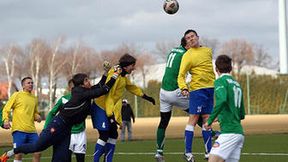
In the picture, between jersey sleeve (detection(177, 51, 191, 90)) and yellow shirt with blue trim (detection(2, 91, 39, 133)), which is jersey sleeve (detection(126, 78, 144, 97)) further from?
yellow shirt with blue trim (detection(2, 91, 39, 133))

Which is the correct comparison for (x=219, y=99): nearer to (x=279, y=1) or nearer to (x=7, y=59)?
(x=279, y=1)

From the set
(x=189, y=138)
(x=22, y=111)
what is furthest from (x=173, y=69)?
(x=22, y=111)

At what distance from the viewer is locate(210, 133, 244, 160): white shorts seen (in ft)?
28.9

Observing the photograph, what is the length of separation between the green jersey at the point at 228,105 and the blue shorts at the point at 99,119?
3.25m

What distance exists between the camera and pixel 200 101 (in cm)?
1223

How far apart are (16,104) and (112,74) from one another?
2.41 meters

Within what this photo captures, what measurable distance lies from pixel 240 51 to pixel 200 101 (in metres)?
99.2

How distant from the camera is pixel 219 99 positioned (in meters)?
8.88

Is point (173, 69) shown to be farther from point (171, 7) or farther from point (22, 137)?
point (22, 137)

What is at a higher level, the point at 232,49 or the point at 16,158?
the point at 232,49

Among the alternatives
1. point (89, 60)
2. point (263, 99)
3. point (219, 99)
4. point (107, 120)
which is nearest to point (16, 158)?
point (107, 120)

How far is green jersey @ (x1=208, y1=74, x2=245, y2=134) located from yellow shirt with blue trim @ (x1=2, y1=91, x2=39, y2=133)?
498 centimetres

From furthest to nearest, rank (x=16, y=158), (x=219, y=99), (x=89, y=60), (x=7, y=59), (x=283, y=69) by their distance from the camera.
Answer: (x=89, y=60), (x=7, y=59), (x=283, y=69), (x=16, y=158), (x=219, y=99)

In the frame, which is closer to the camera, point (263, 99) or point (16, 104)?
point (16, 104)
